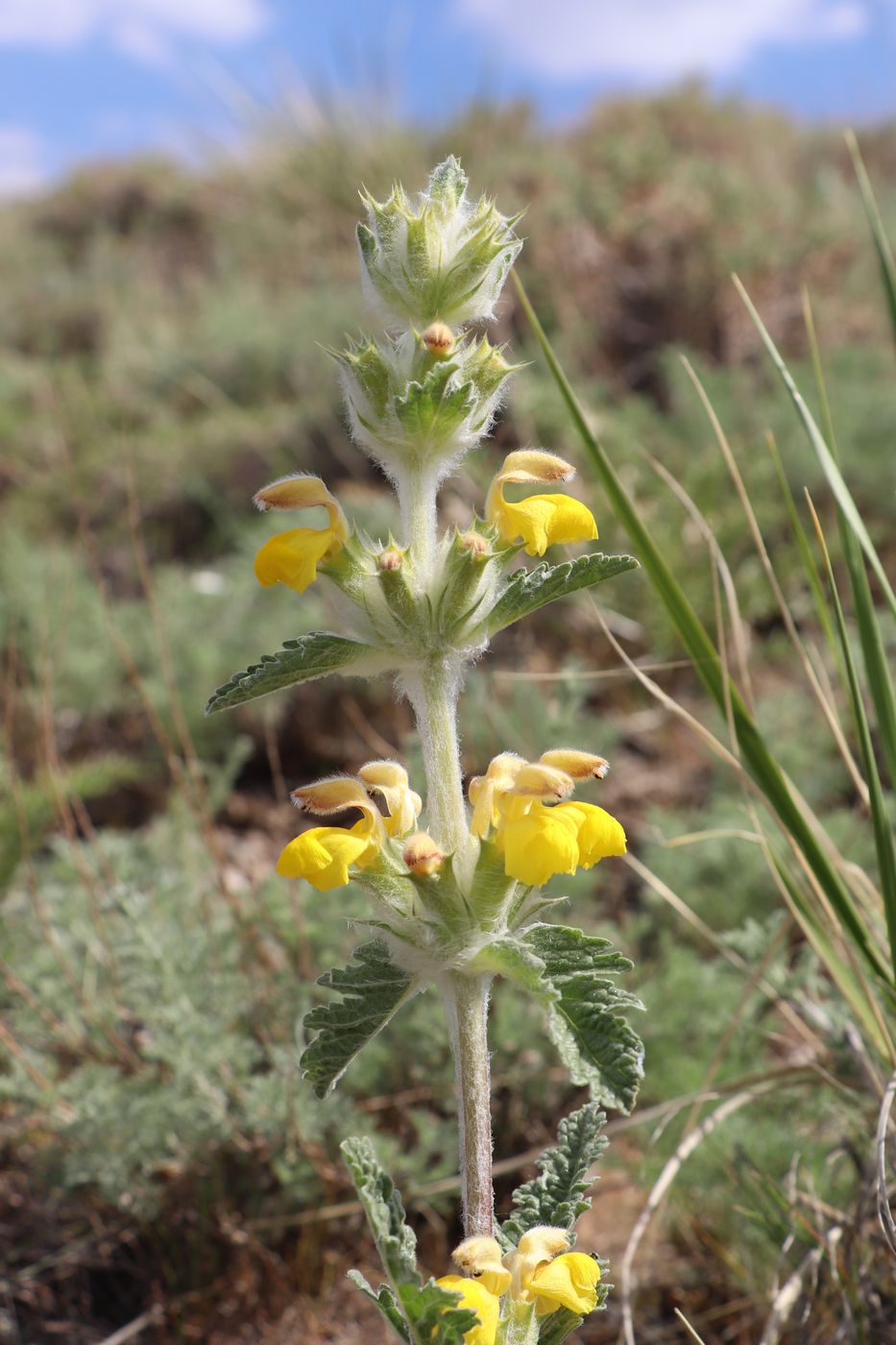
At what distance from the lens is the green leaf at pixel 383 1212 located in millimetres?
821

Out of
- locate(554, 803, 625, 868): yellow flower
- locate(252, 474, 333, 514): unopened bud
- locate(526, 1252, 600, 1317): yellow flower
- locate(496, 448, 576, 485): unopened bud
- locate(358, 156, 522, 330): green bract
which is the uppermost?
locate(358, 156, 522, 330): green bract

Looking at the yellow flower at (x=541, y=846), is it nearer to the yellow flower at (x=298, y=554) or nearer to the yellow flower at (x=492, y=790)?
the yellow flower at (x=492, y=790)

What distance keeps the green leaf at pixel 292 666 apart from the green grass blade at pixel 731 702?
16.0 inches

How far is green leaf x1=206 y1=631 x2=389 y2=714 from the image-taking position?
892 mm

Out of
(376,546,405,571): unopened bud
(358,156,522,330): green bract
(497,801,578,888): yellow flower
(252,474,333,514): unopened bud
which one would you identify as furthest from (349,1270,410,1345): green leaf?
(358,156,522,330): green bract

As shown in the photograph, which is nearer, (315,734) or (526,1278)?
(526,1278)

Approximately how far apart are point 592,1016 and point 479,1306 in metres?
0.24

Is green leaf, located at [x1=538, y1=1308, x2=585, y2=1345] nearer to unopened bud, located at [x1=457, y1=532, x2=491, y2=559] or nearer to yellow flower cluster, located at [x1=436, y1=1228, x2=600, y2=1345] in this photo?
yellow flower cluster, located at [x1=436, y1=1228, x2=600, y2=1345]

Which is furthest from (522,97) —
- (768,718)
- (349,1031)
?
(349,1031)

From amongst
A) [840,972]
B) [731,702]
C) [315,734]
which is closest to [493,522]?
[731,702]

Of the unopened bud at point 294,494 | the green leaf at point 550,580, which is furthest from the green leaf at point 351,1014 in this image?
the unopened bud at point 294,494

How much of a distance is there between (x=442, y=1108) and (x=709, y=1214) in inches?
19.6

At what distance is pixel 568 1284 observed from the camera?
2.91ft

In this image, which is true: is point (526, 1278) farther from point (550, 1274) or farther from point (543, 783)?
point (543, 783)
